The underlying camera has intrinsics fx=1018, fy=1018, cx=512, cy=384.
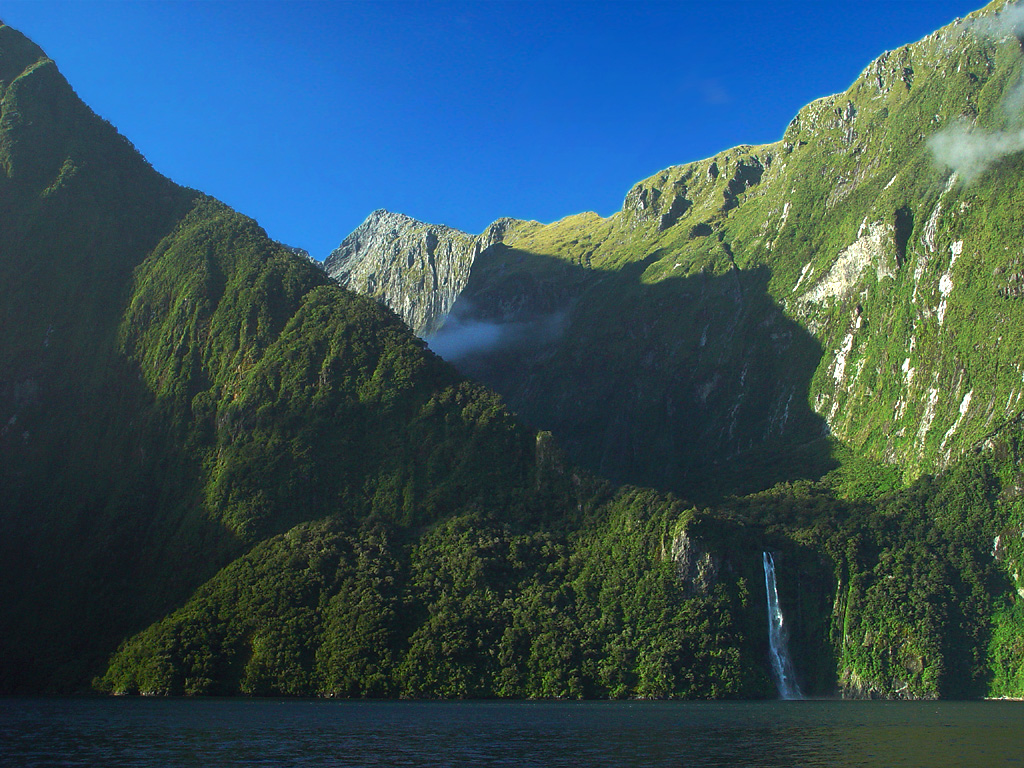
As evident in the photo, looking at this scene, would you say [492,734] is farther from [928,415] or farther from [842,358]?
[842,358]

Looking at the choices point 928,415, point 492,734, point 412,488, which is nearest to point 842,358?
point 928,415

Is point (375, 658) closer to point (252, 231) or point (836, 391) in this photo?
point (252, 231)

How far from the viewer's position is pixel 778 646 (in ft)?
447

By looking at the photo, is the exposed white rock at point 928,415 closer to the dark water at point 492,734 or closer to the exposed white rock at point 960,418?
the exposed white rock at point 960,418

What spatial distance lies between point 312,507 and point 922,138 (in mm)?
135975

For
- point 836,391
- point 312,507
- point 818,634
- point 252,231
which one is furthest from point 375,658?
point 836,391

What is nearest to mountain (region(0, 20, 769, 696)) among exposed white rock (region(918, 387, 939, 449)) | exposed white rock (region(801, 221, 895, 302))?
exposed white rock (region(918, 387, 939, 449))

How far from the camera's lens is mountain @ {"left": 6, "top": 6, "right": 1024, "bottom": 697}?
4884 inches

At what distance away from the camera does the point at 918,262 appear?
590ft

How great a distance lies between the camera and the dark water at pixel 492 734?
55406 millimetres

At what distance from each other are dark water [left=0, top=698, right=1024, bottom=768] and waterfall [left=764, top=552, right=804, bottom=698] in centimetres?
2864

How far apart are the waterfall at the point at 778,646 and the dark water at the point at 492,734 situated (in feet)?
94.0

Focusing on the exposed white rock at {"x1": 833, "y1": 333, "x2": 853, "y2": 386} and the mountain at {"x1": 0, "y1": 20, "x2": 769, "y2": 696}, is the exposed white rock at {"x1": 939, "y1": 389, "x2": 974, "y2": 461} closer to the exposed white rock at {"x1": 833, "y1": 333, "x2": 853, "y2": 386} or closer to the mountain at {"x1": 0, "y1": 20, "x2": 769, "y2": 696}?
the exposed white rock at {"x1": 833, "y1": 333, "x2": 853, "y2": 386}

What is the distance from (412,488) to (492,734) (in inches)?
3101
